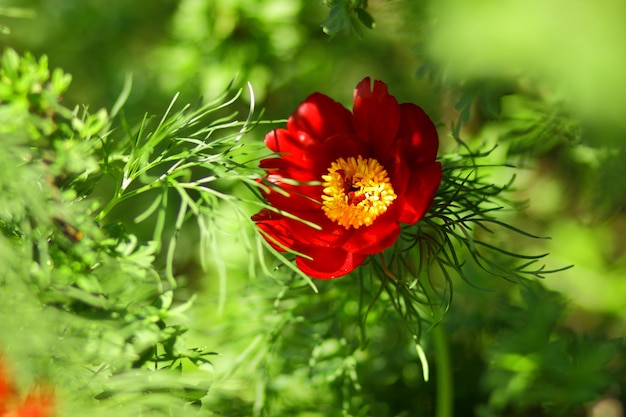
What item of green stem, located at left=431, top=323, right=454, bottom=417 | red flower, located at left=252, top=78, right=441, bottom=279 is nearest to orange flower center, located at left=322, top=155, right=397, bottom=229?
red flower, located at left=252, top=78, right=441, bottom=279

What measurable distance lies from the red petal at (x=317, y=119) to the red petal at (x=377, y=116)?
2 centimetres

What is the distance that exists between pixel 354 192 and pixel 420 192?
55 mm

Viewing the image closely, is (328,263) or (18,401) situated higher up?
(328,263)

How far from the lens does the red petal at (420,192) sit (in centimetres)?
50

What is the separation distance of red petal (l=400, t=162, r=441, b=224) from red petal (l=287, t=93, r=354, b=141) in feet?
0.24

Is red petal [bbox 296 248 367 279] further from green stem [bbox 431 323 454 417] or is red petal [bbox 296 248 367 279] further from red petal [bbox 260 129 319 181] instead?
green stem [bbox 431 323 454 417]

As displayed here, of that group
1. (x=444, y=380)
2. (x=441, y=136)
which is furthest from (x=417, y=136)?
(x=441, y=136)

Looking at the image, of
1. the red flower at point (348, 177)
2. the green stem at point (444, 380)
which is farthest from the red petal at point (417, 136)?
the green stem at point (444, 380)

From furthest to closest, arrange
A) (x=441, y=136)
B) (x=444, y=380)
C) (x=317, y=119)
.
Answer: (x=441, y=136), (x=444, y=380), (x=317, y=119)

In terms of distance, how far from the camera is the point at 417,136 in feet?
1.71

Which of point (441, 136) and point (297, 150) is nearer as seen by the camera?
point (297, 150)

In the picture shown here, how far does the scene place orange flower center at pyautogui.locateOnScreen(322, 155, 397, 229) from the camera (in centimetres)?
53

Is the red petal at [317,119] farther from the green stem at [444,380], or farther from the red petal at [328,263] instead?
the green stem at [444,380]

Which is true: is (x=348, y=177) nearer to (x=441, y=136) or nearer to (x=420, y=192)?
(x=420, y=192)
